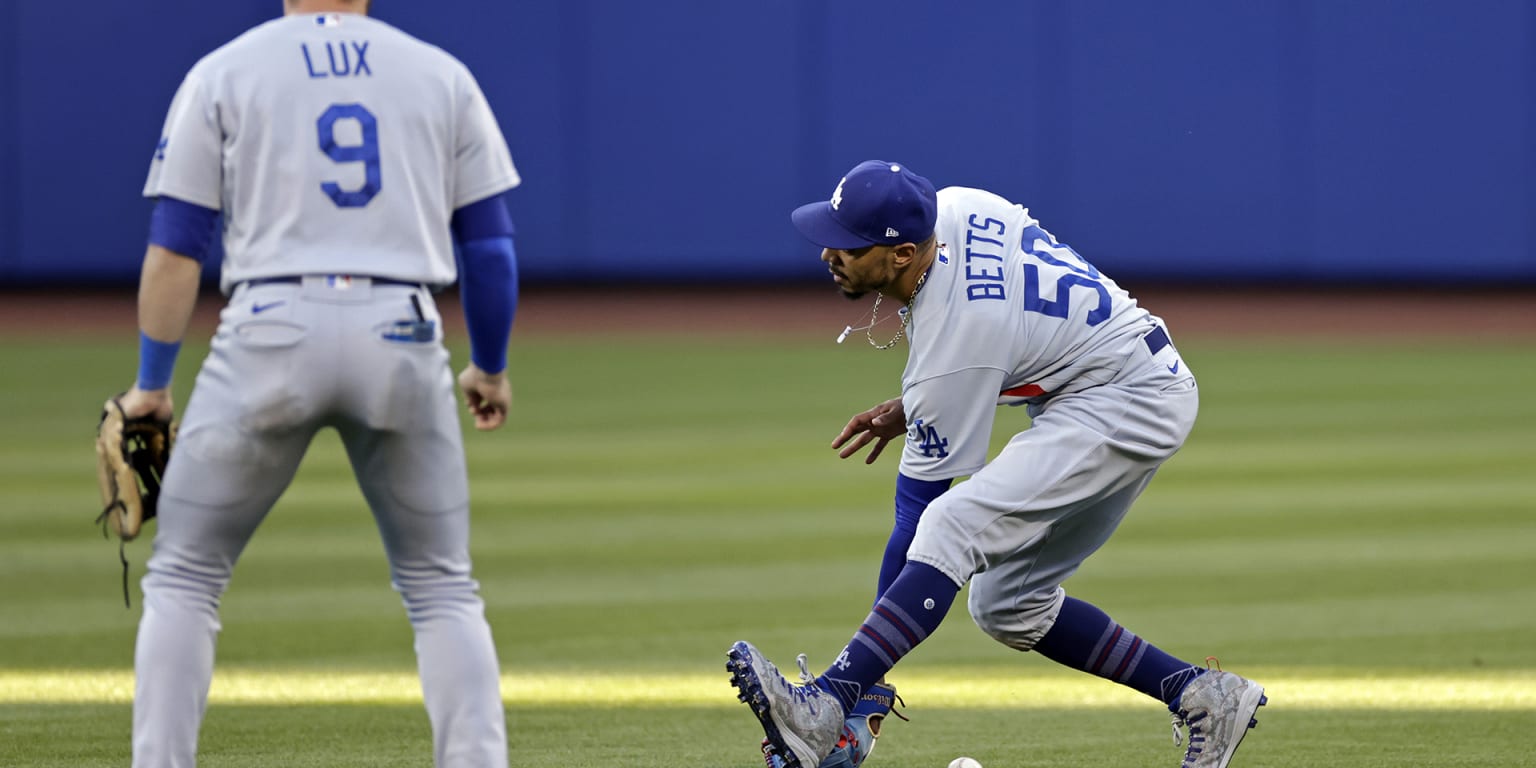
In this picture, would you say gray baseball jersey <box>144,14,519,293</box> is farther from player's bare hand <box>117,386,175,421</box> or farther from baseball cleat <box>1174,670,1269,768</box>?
baseball cleat <box>1174,670,1269,768</box>

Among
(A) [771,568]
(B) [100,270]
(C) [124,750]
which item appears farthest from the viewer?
(B) [100,270]

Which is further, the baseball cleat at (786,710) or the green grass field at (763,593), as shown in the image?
the green grass field at (763,593)

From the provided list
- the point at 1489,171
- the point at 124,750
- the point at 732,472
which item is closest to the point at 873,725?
the point at 124,750

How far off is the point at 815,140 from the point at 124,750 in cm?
1966

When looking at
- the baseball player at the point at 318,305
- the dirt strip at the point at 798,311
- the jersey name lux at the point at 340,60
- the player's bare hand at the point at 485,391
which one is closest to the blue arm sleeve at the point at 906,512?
the player's bare hand at the point at 485,391

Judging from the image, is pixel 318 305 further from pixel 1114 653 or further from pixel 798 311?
pixel 798 311

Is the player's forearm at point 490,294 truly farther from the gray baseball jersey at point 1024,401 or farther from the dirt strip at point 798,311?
the dirt strip at point 798,311

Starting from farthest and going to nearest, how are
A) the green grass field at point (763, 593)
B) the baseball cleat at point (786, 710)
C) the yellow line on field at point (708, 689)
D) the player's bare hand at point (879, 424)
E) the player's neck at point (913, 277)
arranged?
1. the yellow line on field at point (708, 689)
2. the green grass field at point (763, 593)
3. the player's bare hand at point (879, 424)
4. the player's neck at point (913, 277)
5. the baseball cleat at point (786, 710)

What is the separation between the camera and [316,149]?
11.9ft

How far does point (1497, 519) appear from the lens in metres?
10.1

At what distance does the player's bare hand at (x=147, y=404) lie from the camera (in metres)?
3.76

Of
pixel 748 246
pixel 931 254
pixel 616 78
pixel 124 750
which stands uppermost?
pixel 931 254

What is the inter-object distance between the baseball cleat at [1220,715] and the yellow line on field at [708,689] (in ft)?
4.13

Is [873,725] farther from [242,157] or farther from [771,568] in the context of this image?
[771,568]
